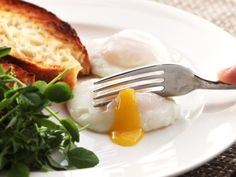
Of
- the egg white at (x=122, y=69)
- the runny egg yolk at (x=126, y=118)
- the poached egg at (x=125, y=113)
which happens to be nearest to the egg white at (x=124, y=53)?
the egg white at (x=122, y=69)

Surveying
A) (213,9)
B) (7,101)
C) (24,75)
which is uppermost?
(7,101)

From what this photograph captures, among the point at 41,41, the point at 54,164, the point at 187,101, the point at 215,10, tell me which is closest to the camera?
the point at 54,164

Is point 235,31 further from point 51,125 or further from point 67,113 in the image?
point 51,125

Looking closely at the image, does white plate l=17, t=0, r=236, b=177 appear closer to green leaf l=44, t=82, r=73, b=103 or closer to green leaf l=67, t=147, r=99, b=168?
green leaf l=67, t=147, r=99, b=168

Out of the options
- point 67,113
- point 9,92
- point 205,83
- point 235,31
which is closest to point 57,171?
point 9,92

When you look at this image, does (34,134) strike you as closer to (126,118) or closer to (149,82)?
(126,118)

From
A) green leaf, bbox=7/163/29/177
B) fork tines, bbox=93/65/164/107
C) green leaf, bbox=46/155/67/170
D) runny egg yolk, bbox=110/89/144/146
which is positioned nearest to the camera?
green leaf, bbox=7/163/29/177

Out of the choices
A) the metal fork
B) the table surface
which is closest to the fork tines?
the metal fork

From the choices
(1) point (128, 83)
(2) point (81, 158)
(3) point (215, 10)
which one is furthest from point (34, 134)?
(3) point (215, 10)
